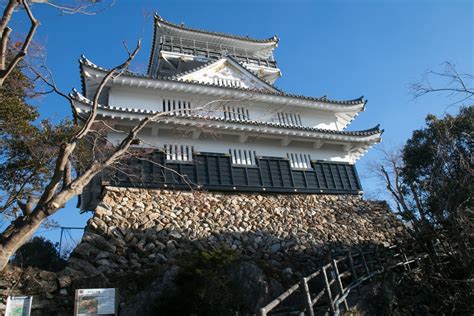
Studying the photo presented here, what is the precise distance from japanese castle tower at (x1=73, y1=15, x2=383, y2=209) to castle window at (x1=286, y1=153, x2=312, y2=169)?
46 millimetres

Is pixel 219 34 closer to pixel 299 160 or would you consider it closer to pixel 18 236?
pixel 299 160

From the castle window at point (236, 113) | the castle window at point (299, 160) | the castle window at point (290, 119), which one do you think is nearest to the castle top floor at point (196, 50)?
the castle window at point (236, 113)

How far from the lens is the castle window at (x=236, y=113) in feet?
47.3

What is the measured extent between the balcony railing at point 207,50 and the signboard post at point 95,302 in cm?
1583

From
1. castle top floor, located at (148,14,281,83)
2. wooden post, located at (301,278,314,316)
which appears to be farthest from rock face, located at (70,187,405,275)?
castle top floor, located at (148,14,281,83)

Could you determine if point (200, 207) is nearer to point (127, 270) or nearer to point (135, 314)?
point (127, 270)

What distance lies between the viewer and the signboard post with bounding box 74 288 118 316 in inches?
248

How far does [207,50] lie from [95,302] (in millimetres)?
17081

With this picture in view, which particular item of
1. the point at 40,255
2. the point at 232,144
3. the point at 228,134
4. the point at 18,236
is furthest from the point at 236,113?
the point at 18,236

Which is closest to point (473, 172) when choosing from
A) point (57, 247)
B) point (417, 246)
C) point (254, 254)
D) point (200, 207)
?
point (417, 246)

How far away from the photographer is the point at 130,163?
11.3 metres

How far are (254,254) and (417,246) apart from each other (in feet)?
15.8

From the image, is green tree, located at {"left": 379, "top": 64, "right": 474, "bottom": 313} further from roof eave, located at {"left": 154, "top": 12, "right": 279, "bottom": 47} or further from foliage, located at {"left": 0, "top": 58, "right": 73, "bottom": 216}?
roof eave, located at {"left": 154, "top": 12, "right": 279, "bottom": 47}

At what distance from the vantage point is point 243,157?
1298cm
